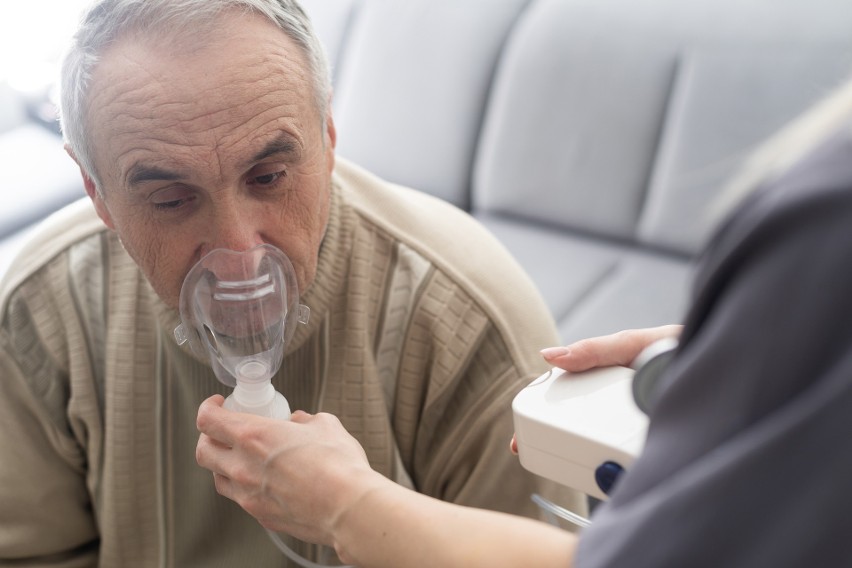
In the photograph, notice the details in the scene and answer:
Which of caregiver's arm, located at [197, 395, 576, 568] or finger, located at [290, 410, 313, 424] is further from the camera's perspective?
finger, located at [290, 410, 313, 424]

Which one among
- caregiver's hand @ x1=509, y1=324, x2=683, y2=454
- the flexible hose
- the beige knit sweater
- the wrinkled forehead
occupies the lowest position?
the flexible hose

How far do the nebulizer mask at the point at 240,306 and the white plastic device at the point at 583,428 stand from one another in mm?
324

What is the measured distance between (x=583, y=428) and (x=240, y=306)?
0.45 meters

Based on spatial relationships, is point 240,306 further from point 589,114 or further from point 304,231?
point 589,114

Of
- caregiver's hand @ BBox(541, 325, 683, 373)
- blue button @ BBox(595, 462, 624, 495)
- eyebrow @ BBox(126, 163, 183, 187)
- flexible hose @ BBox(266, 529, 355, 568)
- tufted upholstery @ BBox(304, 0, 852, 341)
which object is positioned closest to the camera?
blue button @ BBox(595, 462, 624, 495)

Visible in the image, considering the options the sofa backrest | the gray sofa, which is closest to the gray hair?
the gray sofa

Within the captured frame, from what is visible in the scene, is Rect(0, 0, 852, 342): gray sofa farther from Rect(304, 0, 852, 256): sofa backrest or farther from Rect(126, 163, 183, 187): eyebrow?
Rect(126, 163, 183, 187): eyebrow

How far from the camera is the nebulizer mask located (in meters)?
1.11

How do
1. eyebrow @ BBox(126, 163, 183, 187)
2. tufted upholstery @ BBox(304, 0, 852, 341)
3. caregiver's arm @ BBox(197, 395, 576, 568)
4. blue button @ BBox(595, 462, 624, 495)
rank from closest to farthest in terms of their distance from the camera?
caregiver's arm @ BBox(197, 395, 576, 568) < blue button @ BBox(595, 462, 624, 495) < eyebrow @ BBox(126, 163, 183, 187) < tufted upholstery @ BBox(304, 0, 852, 341)

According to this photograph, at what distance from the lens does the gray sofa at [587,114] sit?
7.56 feet

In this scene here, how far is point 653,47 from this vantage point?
243cm

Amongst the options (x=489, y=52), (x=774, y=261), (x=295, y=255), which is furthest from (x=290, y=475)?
(x=489, y=52)

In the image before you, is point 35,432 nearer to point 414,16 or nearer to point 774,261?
point 774,261

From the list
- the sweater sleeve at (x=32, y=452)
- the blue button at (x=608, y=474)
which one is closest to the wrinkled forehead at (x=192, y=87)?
the sweater sleeve at (x=32, y=452)
